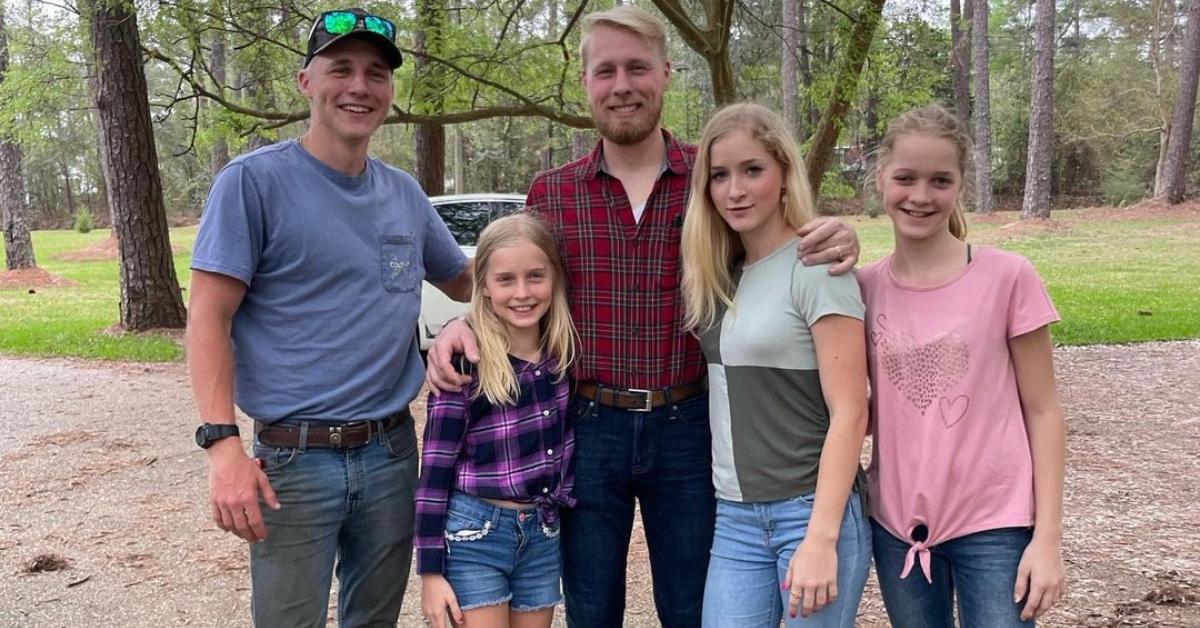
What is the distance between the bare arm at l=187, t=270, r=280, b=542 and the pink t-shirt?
156cm

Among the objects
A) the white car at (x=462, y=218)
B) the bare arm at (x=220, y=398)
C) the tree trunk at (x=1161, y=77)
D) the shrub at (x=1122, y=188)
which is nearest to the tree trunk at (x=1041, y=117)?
the tree trunk at (x=1161, y=77)

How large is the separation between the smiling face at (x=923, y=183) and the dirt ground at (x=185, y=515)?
6.87ft

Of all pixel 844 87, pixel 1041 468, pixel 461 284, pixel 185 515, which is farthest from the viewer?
pixel 844 87

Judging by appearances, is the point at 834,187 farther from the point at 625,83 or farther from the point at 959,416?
the point at 959,416

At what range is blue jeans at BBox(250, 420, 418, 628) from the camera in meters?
2.29

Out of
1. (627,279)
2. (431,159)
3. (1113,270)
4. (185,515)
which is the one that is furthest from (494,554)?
(1113,270)

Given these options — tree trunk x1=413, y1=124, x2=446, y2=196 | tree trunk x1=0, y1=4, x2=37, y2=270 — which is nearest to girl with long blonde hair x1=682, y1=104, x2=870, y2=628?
tree trunk x1=413, y1=124, x2=446, y2=196

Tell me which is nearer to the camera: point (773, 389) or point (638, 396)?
point (773, 389)

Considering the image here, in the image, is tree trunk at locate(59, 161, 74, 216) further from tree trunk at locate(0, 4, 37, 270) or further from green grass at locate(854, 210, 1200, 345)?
green grass at locate(854, 210, 1200, 345)

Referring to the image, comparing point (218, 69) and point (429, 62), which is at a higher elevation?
point (218, 69)

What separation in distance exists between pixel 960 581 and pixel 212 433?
182cm

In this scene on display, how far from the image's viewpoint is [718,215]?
227 centimetres

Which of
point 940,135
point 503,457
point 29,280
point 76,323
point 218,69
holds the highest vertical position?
point 218,69

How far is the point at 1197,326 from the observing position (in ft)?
33.7
